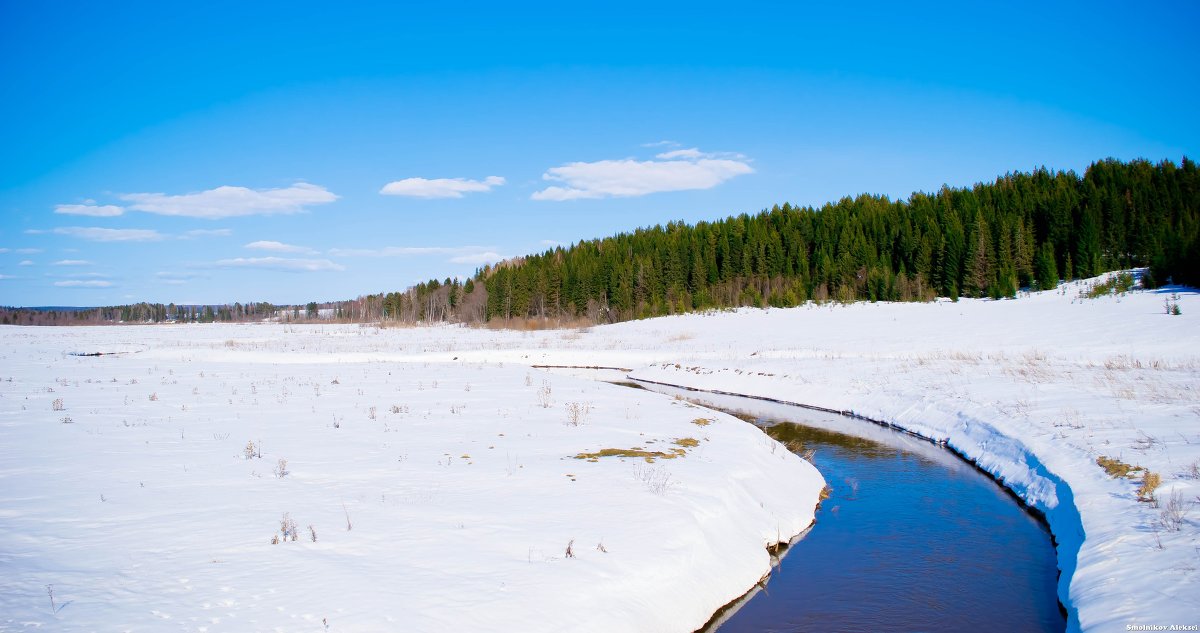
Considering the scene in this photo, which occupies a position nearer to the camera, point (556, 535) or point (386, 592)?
point (386, 592)

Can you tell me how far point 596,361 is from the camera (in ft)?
143

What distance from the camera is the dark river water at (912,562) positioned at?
7634mm

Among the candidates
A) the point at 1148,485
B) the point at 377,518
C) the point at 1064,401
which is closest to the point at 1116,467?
the point at 1148,485

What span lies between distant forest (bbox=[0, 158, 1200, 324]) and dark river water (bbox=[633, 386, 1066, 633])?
1987 inches

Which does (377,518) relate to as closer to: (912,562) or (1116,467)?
(912,562)

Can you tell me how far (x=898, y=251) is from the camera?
3068 inches

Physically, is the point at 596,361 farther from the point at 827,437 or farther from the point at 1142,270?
the point at 1142,270

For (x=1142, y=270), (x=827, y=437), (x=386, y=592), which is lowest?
(x=827, y=437)

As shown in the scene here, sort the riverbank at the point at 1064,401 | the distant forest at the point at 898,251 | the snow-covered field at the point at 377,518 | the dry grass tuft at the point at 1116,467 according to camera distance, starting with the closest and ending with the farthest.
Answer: the snow-covered field at the point at 377,518
the riverbank at the point at 1064,401
the dry grass tuft at the point at 1116,467
the distant forest at the point at 898,251

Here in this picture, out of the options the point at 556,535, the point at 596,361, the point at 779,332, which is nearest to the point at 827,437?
the point at 556,535

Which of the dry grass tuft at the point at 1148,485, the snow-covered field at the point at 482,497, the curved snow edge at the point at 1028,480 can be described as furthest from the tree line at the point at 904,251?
the dry grass tuft at the point at 1148,485

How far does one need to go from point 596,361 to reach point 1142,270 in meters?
54.8

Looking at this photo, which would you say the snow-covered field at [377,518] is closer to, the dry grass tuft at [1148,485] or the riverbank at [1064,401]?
the riverbank at [1064,401]

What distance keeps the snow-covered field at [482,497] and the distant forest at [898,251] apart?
48952 mm
